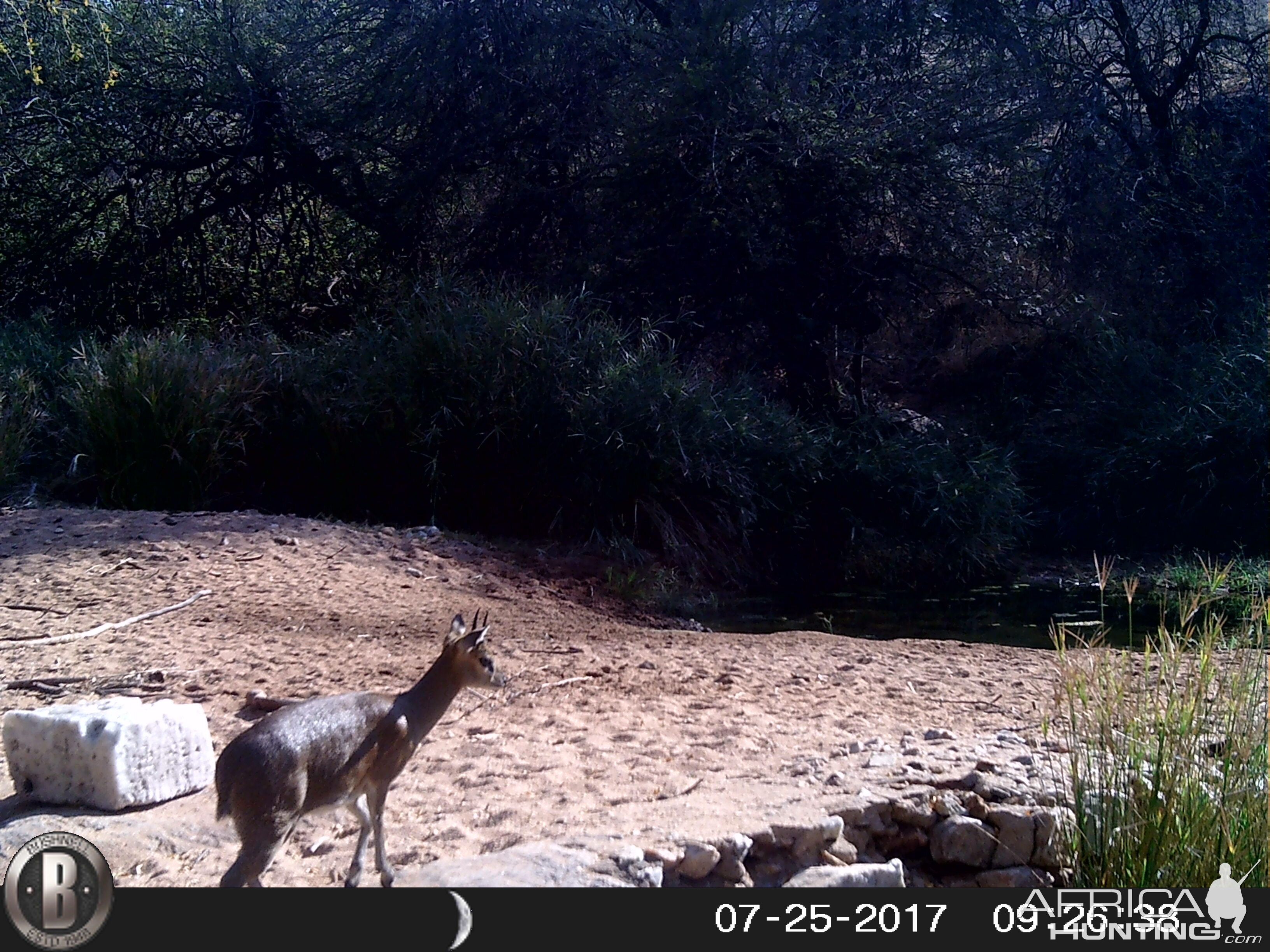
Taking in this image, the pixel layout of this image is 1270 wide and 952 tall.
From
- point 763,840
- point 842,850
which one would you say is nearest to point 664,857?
point 763,840

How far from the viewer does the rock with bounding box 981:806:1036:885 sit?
4402 mm

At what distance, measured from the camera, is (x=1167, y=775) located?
159 inches

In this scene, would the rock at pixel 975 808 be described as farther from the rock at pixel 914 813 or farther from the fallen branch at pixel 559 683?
the fallen branch at pixel 559 683

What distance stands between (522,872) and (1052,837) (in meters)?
2.08

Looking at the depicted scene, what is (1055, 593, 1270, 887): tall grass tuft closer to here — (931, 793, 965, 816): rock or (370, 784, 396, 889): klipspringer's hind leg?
(931, 793, 965, 816): rock

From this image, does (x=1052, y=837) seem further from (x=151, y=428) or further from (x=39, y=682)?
(x=151, y=428)

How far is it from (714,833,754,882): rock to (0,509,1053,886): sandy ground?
0.08 meters

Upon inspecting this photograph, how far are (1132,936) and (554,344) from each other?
7.66 metres

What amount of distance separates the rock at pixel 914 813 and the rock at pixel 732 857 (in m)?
0.79

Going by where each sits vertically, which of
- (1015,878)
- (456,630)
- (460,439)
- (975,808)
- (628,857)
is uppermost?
(460,439)

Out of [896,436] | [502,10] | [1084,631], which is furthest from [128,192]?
[1084,631]

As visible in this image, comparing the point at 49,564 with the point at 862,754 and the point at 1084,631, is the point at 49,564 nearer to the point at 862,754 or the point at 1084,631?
the point at 862,754

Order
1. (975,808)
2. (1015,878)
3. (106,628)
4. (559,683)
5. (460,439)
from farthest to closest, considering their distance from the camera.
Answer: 1. (460,439)
2. (106,628)
3. (559,683)
4. (975,808)
5. (1015,878)

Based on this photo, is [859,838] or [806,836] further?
[859,838]
